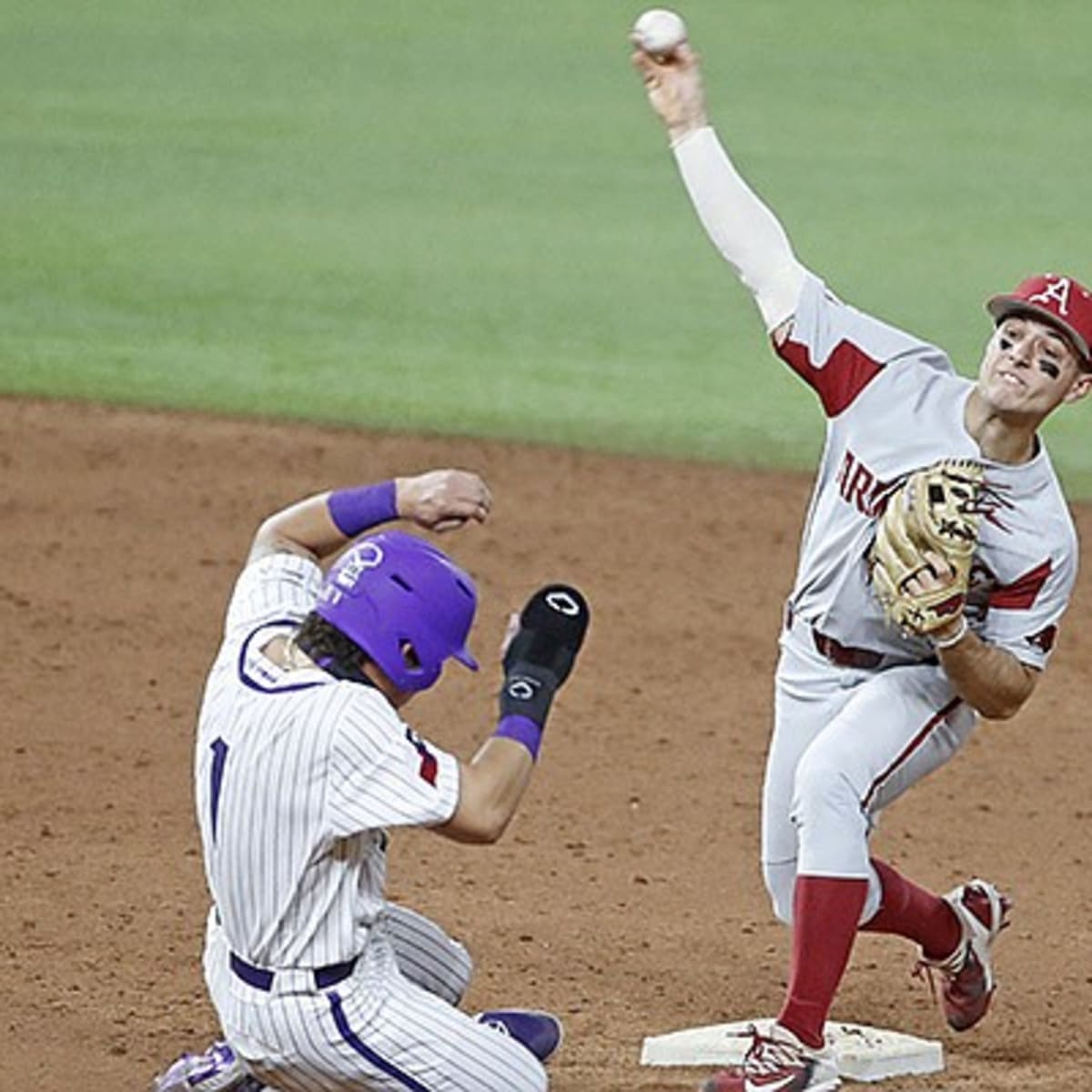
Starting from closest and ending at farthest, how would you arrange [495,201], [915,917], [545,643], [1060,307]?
[545,643] < [1060,307] < [915,917] < [495,201]

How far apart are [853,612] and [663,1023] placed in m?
1.08

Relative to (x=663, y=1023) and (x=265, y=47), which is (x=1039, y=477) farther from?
(x=265, y=47)

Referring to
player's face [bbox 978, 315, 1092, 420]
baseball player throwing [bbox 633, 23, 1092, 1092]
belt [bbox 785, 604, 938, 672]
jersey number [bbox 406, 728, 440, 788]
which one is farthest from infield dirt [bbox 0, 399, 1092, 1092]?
player's face [bbox 978, 315, 1092, 420]

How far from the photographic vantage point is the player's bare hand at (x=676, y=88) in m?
5.66

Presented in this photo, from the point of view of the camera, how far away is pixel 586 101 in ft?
52.5

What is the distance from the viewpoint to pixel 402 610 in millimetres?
4691

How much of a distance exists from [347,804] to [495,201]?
987cm

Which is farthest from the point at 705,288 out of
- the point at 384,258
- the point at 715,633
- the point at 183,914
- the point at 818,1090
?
the point at 818,1090

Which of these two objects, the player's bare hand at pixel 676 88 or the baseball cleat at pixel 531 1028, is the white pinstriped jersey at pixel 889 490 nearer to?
the player's bare hand at pixel 676 88

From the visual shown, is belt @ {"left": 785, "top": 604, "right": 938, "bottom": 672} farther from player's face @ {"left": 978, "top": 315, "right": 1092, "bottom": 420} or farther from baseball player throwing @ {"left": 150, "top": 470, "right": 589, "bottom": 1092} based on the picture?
baseball player throwing @ {"left": 150, "top": 470, "right": 589, "bottom": 1092}

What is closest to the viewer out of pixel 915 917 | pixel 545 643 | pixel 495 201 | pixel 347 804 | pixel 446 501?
pixel 347 804

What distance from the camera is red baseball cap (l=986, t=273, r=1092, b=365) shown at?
17.9 feet

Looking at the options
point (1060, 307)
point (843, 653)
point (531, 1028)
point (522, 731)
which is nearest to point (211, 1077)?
point (531, 1028)

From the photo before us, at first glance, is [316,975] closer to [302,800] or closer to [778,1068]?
[302,800]
